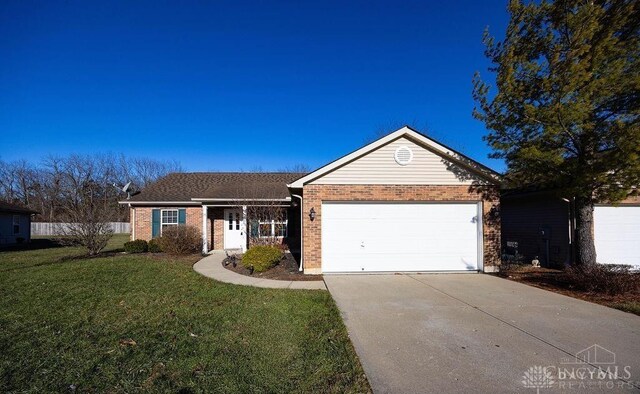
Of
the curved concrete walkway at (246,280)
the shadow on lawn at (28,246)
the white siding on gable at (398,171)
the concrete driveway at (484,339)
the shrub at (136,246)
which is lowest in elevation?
the shadow on lawn at (28,246)

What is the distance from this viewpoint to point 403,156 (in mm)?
10578

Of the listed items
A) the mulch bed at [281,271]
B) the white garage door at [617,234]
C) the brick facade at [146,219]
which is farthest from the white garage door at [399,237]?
the brick facade at [146,219]

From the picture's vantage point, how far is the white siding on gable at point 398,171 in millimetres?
10516

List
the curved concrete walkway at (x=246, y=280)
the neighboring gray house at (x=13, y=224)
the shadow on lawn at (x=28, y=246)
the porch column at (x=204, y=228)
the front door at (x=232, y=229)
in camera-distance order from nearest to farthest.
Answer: the curved concrete walkway at (x=246, y=280)
the porch column at (x=204, y=228)
the front door at (x=232, y=229)
the shadow on lawn at (x=28, y=246)
the neighboring gray house at (x=13, y=224)

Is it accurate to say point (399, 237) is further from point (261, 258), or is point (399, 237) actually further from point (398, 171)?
point (261, 258)

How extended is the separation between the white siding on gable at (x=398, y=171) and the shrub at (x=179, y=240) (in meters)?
8.05

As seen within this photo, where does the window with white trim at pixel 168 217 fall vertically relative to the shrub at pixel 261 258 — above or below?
above

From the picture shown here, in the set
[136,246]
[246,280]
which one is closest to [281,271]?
[246,280]

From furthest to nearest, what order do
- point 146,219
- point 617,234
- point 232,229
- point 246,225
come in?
point 146,219, point 232,229, point 246,225, point 617,234

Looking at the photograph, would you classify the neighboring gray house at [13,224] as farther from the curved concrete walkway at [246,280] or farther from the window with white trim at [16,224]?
the curved concrete walkway at [246,280]

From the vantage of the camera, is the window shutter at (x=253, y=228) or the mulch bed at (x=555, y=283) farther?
the window shutter at (x=253, y=228)

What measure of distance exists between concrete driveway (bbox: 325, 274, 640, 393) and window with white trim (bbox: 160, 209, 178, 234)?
12.5 m

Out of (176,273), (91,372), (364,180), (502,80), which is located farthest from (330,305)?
(502,80)

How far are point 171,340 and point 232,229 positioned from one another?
40.7 ft
